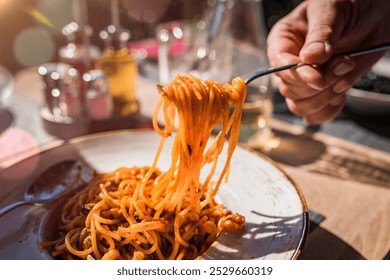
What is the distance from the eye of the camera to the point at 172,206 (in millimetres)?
1051

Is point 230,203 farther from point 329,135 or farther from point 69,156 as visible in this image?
point 329,135

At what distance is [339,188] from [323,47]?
0.50 meters

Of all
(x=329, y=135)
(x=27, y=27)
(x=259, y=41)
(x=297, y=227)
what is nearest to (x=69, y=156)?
(x=297, y=227)

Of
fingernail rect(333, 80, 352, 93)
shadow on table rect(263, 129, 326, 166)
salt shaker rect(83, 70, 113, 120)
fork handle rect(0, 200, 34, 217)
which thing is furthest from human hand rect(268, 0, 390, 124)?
fork handle rect(0, 200, 34, 217)

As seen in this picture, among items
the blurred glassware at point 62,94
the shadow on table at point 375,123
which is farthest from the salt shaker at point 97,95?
the shadow on table at point 375,123

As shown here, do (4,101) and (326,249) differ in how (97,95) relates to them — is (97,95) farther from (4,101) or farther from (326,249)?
(326,249)

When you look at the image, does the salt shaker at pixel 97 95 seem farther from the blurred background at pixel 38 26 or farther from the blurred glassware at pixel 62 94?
the blurred background at pixel 38 26

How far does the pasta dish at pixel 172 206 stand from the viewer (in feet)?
3.23

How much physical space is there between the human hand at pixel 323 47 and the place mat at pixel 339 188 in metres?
0.18

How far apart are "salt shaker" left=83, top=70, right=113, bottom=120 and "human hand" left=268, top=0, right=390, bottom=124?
690 mm

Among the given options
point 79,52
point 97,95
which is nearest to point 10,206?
point 97,95

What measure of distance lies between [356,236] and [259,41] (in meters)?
0.91

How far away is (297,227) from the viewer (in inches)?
36.2

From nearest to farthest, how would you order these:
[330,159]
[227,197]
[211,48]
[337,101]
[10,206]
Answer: [10,206] → [227,197] → [337,101] → [330,159] → [211,48]
